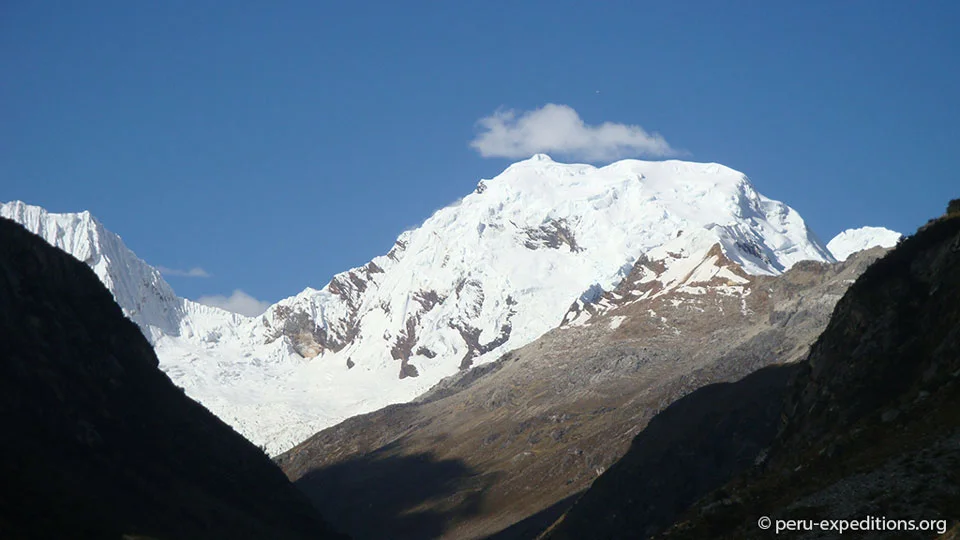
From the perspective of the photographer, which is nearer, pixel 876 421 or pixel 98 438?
pixel 876 421

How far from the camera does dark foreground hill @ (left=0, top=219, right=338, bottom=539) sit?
10625cm

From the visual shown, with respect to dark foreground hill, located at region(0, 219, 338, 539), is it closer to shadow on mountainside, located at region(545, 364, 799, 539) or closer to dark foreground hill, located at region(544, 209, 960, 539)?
shadow on mountainside, located at region(545, 364, 799, 539)

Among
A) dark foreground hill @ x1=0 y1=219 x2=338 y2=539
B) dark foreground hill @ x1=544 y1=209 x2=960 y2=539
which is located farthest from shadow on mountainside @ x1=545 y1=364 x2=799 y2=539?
dark foreground hill @ x1=544 y1=209 x2=960 y2=539

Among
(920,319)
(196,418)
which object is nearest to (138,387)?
(196,418)

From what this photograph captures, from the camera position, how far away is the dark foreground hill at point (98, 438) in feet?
349

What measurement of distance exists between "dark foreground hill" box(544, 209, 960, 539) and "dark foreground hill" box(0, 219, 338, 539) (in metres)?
62.5

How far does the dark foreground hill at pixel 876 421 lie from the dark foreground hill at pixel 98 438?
62.5 metres

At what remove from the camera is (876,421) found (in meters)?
62.8

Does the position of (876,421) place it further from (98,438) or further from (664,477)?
(664,477)

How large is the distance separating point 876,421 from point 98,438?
92918mm

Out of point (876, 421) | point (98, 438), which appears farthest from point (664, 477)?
point (876, 421)

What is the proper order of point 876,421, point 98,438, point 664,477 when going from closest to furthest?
point 876,421 → point 98,438 → point 664,477

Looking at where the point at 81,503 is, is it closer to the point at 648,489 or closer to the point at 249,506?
the point at 249,506

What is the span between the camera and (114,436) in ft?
434
